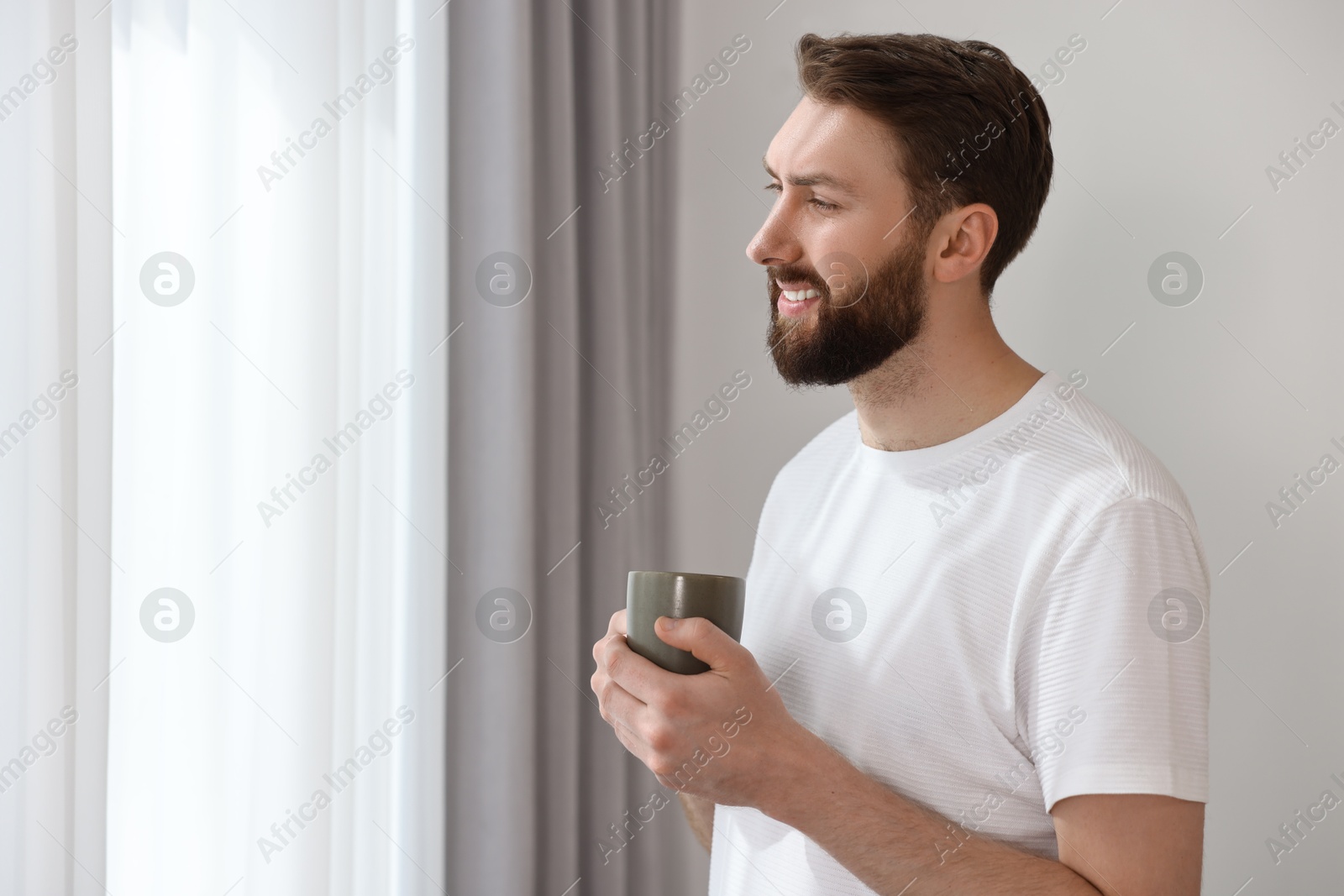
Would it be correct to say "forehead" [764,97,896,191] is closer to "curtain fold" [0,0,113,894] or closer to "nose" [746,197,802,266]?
"nose" [746,197,802,266]

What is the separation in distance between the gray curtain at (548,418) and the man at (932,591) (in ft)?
1.01

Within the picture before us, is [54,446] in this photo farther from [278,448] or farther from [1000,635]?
[1000,635]

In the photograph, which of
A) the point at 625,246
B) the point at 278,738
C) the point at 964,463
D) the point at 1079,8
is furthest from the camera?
the point at 625,246

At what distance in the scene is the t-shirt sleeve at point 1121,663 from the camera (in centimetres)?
78

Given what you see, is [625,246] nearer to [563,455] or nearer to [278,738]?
[563,455]

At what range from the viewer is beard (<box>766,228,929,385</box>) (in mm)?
1040

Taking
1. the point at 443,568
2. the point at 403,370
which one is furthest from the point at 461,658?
the point at 403,370

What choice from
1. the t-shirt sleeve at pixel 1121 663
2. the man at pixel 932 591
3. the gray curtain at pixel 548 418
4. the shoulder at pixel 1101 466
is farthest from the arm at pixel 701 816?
the shoulder at pixel 1101 466

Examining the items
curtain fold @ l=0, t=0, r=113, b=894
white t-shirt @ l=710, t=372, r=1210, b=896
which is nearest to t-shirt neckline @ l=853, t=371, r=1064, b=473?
white t-shirt @ l=710, t=372, r=1210, b=896

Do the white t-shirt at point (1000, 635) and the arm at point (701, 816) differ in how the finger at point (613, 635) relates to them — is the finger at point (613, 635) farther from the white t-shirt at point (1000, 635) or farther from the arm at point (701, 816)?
the arm at point (701, 816)

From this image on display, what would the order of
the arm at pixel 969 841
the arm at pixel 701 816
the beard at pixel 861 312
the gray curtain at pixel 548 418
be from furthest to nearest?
the gray curtain at pixel 548 418, the arm at pixel 701 816, the beard at pixel 861 312, the arm at pixel 969 841

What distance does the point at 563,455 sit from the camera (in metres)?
1.45

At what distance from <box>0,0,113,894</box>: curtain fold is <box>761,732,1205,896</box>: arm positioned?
0.71 m

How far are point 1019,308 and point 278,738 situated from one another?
3.97 ft
